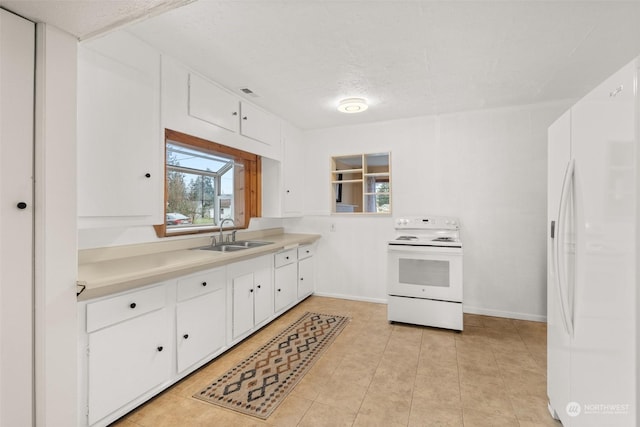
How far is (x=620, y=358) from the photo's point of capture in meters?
1.06

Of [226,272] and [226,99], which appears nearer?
[226,272]

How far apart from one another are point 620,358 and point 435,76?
89.8 inches

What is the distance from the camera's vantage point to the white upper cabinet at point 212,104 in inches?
94.5

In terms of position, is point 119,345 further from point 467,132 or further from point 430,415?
point 467,132

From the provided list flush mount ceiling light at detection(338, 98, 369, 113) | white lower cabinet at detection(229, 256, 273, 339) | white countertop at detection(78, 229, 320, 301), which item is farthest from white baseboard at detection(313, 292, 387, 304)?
flush mount ceiling light at detection(338, 98, 369, 113)

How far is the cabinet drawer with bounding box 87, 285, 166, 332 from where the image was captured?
159 centimetres

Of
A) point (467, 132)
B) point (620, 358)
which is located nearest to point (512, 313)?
point (467, 132)

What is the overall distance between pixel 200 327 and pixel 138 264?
2.26 feet

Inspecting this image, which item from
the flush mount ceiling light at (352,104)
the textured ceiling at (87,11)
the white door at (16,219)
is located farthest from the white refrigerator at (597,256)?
the white door at (16,219)

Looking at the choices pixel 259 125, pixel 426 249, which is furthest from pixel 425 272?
pixel 259 125

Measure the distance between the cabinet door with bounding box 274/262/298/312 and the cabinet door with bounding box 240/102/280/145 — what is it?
149 cm

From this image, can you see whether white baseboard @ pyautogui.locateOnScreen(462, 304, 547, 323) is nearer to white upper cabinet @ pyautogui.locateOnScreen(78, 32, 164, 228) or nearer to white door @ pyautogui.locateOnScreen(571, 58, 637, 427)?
white door @ pyautogui.locateOnScreen(571, 58, 637, 427)

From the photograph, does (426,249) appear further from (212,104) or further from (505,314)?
(212,104)

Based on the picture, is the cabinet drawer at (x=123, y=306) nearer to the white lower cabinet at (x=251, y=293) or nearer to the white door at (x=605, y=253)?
the white lower cabinet at (x=251, y=293)
